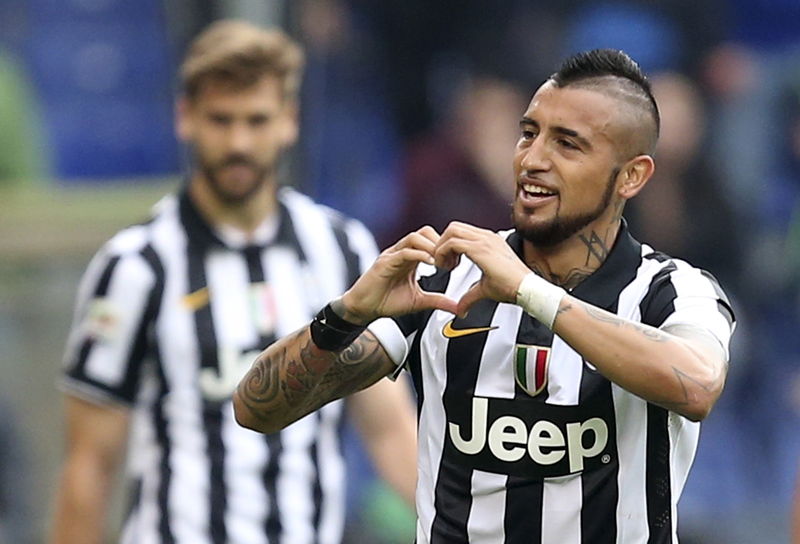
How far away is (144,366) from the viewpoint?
19.7 ft

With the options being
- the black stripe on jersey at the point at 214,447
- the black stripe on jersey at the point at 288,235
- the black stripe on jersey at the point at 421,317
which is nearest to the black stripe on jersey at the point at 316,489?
the black stripe on jersey at the point at 214,447

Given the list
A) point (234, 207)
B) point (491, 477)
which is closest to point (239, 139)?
point (234, 207)

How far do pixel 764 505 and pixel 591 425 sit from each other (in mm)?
6125

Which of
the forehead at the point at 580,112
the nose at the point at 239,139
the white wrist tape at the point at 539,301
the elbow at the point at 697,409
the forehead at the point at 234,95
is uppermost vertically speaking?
the forehead at the point at 580,112

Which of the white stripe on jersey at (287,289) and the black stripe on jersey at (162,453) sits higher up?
the white stripe on jersey at (287,289)

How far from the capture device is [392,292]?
420 cm

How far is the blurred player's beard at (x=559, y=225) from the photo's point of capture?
4.28 meters

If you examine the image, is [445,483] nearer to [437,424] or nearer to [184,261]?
[437,424]

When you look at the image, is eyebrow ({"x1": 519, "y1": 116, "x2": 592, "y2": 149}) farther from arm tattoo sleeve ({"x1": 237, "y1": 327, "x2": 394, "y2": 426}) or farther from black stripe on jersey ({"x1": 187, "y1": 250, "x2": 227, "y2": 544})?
black stripe on jersey ({"x1": 187, "y1": 250, "x2": 227, "y2": 544})

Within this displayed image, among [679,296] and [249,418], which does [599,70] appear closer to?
[679,296]

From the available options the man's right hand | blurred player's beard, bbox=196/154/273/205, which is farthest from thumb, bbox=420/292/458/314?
blurred player's beard, bbox=196/154/273/205

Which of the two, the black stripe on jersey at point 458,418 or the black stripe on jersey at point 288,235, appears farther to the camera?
the black stripe on jersey at point 288,235

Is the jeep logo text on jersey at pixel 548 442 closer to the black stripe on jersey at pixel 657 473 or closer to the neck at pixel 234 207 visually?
the black stripe on jersey at pixel 657 473

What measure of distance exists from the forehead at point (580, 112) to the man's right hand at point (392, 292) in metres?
0.38
